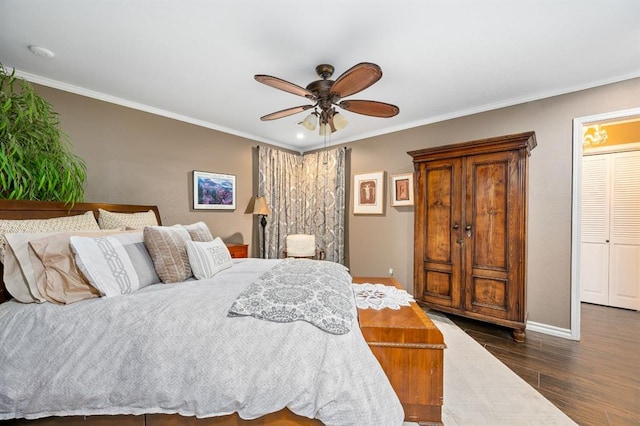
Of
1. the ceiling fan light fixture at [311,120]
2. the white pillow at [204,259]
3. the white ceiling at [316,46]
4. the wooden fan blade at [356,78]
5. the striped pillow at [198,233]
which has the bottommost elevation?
the white pillow at [204,259]

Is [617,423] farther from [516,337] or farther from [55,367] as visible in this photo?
[55,367]

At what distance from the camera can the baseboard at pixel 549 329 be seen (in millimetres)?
2619

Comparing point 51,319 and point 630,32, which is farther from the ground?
point 630,32

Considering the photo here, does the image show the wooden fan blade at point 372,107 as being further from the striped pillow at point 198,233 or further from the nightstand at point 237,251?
the nightstand at point 237,251

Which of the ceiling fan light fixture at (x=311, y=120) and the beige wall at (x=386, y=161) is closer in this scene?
the ceiling fan light fixture at (x=311, y=120)

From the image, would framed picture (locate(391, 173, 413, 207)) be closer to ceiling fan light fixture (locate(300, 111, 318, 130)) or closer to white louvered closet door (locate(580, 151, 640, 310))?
ceiling fan light fixture (locate(300, 111, 318, 130))

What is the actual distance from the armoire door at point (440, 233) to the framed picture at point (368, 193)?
2.76 feet

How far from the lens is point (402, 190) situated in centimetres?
376

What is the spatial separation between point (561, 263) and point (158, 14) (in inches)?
159

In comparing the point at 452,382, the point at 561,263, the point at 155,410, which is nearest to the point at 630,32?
the point at 561,263

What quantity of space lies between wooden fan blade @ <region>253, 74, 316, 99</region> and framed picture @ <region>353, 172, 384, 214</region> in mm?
2145

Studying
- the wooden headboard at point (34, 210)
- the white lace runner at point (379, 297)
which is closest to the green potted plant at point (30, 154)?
the wooden headboard at point (34, 210)

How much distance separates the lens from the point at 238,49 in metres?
2.07

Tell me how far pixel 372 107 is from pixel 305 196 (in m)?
2.68
